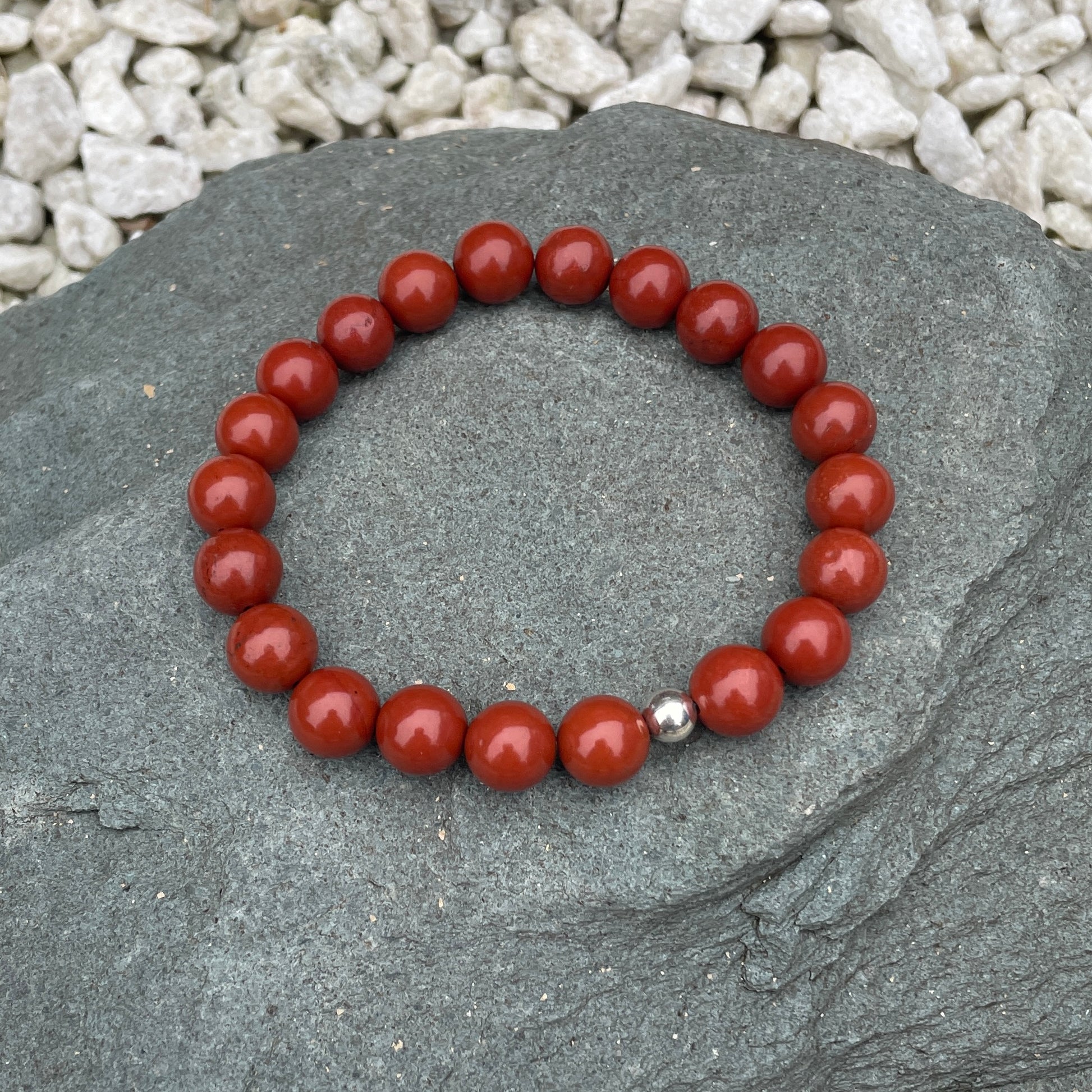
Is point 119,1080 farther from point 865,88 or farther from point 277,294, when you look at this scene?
point 865,88

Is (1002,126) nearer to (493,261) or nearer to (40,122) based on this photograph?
(493,261)

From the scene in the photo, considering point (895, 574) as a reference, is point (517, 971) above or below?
below

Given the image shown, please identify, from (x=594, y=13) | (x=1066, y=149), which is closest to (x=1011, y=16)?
(x=1066, y=149)

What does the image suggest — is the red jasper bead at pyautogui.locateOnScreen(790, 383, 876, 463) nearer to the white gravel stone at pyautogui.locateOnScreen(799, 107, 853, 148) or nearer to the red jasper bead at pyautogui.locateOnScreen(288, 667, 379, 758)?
the red jasper bead at pyautogui.locateOnScreen(288, 667, 379, 758)

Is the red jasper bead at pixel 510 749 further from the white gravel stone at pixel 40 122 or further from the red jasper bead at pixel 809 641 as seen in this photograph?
the white gravel stone at pixel 40 122

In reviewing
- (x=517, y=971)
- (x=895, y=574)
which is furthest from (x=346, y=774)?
(x=895, y=574)

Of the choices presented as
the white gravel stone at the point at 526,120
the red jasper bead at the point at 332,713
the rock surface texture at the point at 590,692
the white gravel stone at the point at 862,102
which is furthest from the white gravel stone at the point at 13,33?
the red jasper bead at the point at 332,713

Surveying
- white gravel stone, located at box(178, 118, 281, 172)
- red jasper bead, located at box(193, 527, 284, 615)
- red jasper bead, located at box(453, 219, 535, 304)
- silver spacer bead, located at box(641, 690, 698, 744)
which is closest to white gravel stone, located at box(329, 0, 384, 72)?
white gravel stone, located at box(178, 118, 281, 172)
